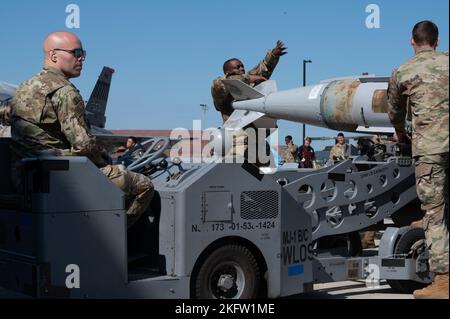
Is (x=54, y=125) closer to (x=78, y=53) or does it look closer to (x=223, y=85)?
(x=78, y=53)

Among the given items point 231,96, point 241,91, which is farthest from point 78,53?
point 241,91

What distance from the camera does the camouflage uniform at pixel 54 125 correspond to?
14.3 ft

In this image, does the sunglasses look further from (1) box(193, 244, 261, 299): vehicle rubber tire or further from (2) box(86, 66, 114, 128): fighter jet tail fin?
(2) box(86, 66, 114, 128): fighter jet tail fin

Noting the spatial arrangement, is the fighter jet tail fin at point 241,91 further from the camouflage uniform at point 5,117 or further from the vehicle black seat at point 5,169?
the vehicle black seat at point 5,169

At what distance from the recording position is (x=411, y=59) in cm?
493

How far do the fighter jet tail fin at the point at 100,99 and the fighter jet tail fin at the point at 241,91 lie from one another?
2094cm

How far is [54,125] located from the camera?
446cm

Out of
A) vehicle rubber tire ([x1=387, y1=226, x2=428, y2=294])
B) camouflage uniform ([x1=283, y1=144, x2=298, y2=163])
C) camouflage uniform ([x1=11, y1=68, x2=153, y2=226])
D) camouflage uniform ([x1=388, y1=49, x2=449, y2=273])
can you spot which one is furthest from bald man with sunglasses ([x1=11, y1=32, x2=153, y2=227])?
camouflage uniform ([x1=283, y1=144, x2=298, y2=163])

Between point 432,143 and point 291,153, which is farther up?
point 291,153

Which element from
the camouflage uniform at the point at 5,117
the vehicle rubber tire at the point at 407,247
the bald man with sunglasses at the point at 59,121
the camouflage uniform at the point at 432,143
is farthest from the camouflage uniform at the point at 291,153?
the bald man with sunglasses at the point at 59,121

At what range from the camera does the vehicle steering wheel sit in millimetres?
5137

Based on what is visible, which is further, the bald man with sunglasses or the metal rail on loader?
the bald man with sunglasses

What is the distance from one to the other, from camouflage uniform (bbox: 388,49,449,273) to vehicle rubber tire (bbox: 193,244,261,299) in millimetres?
1271

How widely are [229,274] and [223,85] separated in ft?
8.73
